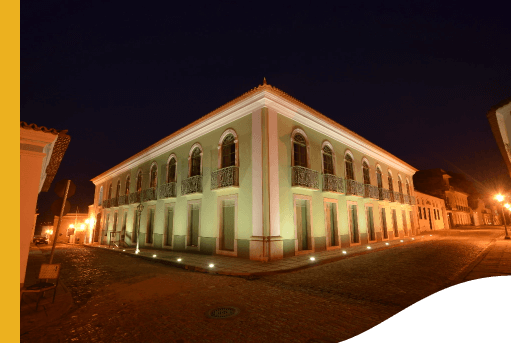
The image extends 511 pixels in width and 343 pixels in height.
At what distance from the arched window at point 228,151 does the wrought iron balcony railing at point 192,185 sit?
1.89 m

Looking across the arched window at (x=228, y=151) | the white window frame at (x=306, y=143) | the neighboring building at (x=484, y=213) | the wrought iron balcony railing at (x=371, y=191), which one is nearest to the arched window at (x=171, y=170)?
the arched window at (x=228, y=151)

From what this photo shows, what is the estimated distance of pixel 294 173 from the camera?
488 inches

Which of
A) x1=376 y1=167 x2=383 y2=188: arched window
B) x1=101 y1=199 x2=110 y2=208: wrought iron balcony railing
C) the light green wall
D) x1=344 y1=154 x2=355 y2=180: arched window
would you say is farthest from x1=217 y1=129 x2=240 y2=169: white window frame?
x1=101 y1=199 x2=110 y2=208: wrought iron balcony railing

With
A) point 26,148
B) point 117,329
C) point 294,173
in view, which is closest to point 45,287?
point 117,329

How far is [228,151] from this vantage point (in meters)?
13.4

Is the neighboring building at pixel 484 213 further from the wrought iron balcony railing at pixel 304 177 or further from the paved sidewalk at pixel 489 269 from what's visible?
the wrought iron balcony railing at pixel 304 177

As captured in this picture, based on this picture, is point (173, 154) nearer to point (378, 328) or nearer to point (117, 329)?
point (117, 329)

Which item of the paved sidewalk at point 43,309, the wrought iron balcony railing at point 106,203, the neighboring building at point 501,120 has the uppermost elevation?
the neighboring building at point 501,120

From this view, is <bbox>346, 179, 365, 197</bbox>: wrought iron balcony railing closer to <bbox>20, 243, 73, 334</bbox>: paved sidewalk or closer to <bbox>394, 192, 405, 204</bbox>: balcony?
<bbox>394, 192, 405, 204</bbox>: balcony

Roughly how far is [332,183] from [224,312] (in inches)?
441

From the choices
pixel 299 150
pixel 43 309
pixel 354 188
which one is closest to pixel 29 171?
pixel 43 309

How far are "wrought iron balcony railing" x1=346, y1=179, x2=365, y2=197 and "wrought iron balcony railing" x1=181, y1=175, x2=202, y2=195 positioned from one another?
8891 millimetres

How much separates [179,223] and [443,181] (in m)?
48.0

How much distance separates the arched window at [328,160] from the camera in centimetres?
1507
